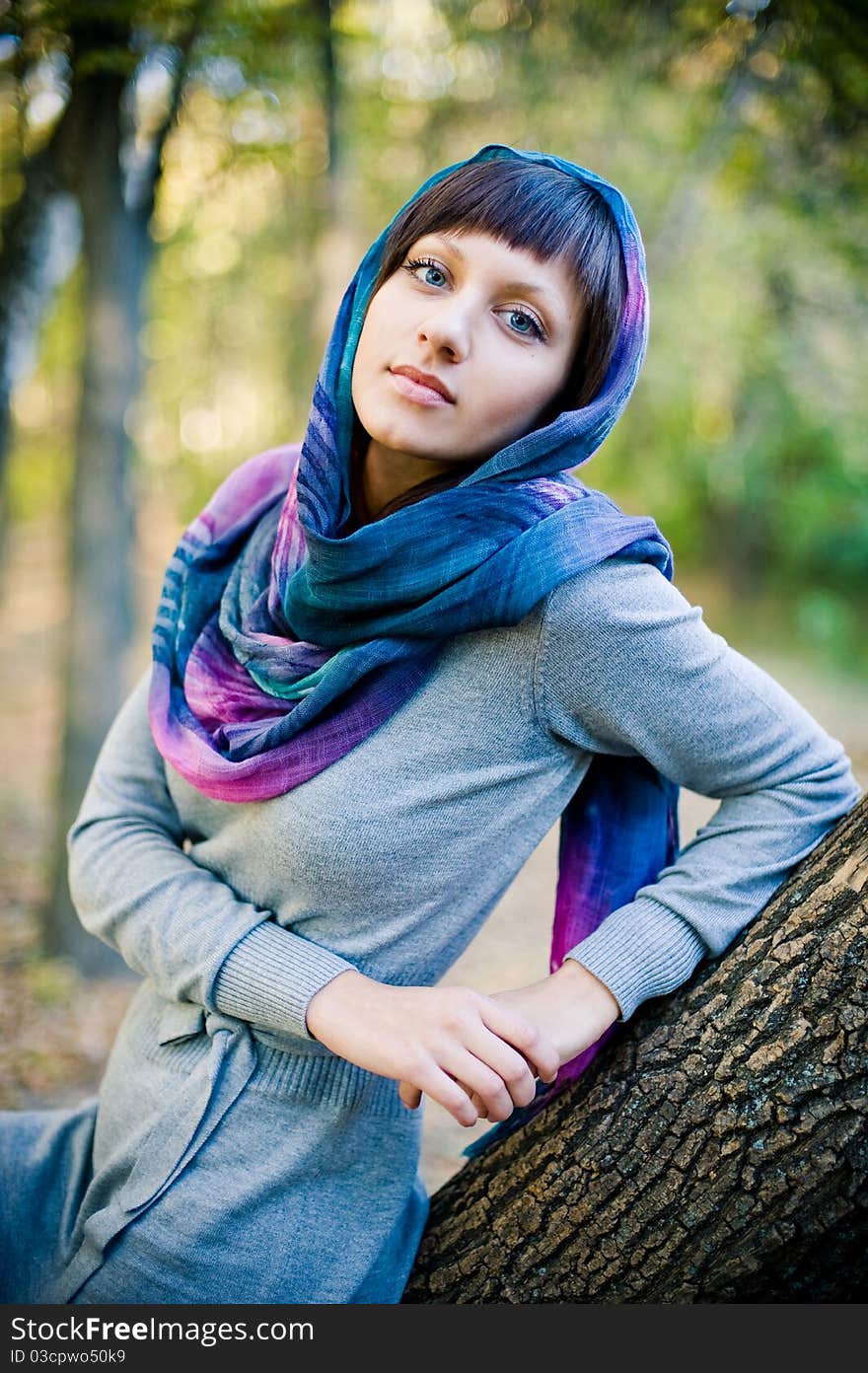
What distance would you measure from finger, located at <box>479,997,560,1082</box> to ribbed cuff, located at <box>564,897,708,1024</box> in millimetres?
136

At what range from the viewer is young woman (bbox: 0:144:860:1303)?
1300mm

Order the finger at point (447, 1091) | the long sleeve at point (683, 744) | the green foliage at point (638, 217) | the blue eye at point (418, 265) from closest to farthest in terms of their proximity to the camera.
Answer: the finger at point (447, 1091)
the long sleeve at point (683, 744)
the blue eye at point (418, 265)
the green foliage at point (638, 217)

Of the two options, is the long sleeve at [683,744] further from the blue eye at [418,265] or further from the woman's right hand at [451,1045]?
the blue eye at [418,265]

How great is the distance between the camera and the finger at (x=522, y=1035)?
121 centimetres

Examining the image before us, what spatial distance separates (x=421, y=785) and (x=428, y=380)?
527 mm

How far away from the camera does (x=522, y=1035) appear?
121 centimetres

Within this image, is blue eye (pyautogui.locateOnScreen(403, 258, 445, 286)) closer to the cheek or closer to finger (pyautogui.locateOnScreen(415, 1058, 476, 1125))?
the cheek

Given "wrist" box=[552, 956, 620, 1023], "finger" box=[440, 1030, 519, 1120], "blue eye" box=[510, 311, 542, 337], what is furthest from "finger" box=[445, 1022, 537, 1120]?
"blue eye" box=[510, 311, 542, 337]

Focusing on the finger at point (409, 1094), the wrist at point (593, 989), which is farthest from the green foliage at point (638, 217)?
the finger at point (409, 1094)

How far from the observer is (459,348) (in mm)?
1308

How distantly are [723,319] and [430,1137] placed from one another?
21.3 ft

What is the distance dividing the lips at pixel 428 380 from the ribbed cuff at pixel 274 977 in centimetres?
74

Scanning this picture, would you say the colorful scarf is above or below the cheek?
below

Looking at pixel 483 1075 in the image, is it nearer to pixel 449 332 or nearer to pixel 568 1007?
pixel 568 1007
